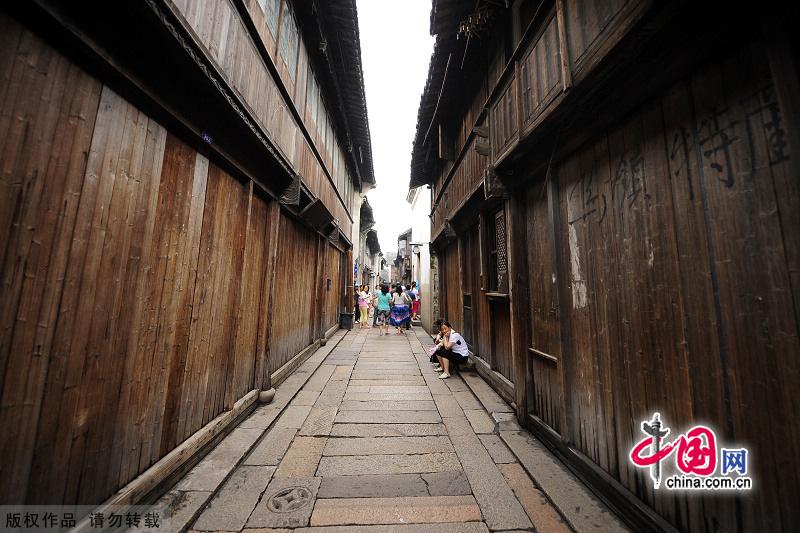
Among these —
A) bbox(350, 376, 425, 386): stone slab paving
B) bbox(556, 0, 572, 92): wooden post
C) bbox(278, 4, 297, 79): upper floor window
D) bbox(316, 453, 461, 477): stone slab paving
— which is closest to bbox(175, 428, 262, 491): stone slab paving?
bbox(316, 453, 461, 477): stone slab paving

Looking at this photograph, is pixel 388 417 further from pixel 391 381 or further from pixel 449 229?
pixel 449 229

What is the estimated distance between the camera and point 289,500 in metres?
2.60

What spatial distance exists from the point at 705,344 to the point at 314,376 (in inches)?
232

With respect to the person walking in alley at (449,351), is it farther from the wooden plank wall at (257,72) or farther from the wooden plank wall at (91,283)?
the wooden plank wall at (257,72)

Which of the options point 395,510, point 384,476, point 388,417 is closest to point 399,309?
point 388,417

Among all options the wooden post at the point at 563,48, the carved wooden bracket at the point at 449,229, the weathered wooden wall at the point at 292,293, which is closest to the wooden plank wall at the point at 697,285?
the wooden post at the point at 563,48

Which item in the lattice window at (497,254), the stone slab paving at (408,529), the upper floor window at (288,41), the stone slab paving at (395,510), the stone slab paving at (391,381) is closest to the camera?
the stone slab paving at (408,529)

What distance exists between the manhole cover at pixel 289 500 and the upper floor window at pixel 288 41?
6.13 m

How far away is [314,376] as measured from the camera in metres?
6.12

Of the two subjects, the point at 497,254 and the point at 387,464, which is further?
the point at 497,254

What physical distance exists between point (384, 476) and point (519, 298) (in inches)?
108

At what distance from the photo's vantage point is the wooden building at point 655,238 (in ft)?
5.09

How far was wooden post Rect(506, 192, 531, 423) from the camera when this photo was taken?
4070 mm

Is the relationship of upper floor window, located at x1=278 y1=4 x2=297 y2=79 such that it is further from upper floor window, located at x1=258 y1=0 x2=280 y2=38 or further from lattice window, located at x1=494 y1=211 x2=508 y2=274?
lattice window, located at x1=494 y1=211 x2=508 y2=274
